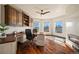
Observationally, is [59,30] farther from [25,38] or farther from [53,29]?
[25,38]

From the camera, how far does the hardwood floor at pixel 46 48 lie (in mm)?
2211

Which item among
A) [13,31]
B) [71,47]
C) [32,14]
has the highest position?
[32,14]

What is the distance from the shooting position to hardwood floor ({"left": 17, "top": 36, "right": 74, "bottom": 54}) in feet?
7.25

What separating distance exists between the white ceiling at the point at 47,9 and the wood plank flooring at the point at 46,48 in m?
0.63

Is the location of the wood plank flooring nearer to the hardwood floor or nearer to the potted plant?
the hardwood floor

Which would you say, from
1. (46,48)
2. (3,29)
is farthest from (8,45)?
(46,48)

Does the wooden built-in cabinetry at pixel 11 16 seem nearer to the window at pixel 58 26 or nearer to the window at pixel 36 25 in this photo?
the window at pixel 36 25

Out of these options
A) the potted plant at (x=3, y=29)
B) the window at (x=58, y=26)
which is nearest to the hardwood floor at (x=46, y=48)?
the window at (x=58, y=26)

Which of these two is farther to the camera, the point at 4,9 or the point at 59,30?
the point at 59,30

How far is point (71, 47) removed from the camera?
7.48 ft

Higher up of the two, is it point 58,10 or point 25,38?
point 58,10

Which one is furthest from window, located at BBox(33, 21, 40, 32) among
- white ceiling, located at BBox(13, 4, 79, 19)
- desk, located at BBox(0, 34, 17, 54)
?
desk, located at BBox(0, 34, 17, 54)
